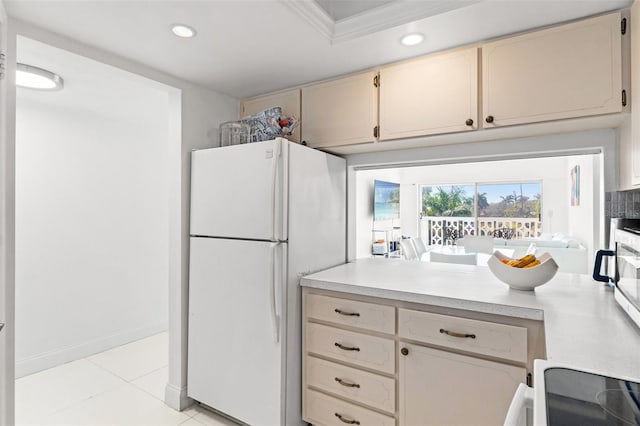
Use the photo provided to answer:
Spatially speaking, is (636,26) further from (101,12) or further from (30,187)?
(30,187)

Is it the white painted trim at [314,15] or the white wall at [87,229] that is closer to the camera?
the white painted trim at [314,15]

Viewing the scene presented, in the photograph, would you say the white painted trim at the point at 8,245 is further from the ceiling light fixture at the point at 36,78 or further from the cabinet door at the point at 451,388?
the cabinet door at the point at 451,388

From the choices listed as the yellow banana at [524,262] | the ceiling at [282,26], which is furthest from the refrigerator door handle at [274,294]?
the yellow banana at [524,262]

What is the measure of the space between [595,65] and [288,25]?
1404mm

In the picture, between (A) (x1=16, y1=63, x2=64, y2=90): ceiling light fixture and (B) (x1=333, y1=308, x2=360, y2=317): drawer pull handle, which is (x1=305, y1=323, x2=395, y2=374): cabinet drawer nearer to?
(B) (x1=333, y1=308, x2=360, y2=317): drawer pull handle

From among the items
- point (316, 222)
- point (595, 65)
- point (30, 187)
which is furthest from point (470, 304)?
point (30, 187)

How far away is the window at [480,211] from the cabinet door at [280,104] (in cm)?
126

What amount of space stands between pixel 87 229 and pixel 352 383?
267 centimetres

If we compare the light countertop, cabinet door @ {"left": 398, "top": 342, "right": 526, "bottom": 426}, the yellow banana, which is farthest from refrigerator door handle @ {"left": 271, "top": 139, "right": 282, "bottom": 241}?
the yellow banana

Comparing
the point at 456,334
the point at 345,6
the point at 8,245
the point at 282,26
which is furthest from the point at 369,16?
the point at 8,245

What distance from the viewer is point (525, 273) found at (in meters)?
1.60

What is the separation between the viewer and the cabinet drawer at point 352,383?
1.70 meters

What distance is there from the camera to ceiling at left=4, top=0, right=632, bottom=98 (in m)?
1.50

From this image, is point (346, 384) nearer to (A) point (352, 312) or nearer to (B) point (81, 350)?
(A) point (352, 312)
